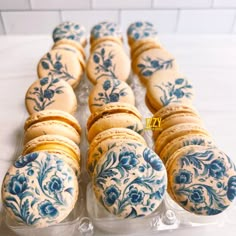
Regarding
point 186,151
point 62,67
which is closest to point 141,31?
point 62,67

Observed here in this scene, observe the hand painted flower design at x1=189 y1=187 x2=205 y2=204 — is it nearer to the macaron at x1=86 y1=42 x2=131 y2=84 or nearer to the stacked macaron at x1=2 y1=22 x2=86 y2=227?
the stacked macaron at x1=2 y1=22 x2=86 y2=227

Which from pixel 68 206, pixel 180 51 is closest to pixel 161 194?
pixel 68 206

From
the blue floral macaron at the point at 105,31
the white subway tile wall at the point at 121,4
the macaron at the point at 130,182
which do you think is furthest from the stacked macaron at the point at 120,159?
the white subway tile wall at the point at 121,4

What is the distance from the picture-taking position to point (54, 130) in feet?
1.90

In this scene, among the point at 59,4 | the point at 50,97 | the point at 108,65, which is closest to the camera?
the point at 50,97

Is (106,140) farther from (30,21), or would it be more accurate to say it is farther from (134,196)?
(30,21)

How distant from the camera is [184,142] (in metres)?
0.55

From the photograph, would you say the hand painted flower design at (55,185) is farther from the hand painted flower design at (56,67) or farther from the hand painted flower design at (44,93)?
the hand painted flower design at (56,67)

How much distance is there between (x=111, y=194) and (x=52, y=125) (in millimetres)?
182

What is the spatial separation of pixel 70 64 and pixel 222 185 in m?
0.46

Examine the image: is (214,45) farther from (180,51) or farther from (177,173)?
(177,173)

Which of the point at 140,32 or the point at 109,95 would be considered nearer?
the point at 109,95

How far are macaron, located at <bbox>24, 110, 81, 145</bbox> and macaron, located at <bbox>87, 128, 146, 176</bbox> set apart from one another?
56mm

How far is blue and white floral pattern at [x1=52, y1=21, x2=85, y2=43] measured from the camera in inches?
35.7
